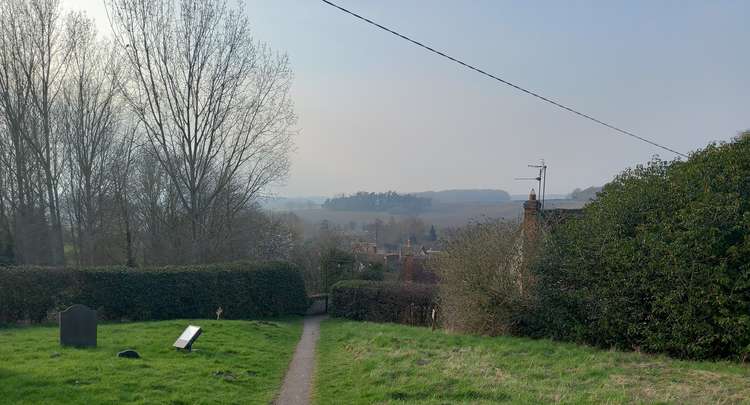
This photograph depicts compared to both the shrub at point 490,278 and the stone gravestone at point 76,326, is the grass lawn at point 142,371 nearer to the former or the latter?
the stone gravestone at point 76,326

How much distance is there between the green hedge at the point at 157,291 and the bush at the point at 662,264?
1548 cm

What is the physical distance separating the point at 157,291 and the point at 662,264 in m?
19.1

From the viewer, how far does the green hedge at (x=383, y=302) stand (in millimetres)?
26719

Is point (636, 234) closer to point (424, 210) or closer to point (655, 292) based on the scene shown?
point (655, 292)

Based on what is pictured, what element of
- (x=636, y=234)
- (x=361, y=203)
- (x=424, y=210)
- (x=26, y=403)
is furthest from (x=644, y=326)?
(x=361, y=203)

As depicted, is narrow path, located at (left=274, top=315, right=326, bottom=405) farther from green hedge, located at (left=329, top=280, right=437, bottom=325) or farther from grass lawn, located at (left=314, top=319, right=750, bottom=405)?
green hedge, located at (left=329, top=280, right=437, bottom=325)

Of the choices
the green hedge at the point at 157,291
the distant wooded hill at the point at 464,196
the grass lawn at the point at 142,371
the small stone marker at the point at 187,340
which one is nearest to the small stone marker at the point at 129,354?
the grass lawn at the point at 142,371

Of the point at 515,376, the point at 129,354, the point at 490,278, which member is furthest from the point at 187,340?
the point at 490,278

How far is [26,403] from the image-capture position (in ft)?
25.1

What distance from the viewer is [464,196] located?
359 feet

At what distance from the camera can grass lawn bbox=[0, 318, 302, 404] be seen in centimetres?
828

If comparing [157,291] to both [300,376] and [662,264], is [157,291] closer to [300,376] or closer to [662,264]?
[300,376]

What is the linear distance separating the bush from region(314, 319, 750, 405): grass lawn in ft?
2.98

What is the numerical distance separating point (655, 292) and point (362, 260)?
2951 cm
